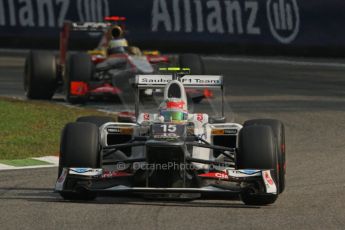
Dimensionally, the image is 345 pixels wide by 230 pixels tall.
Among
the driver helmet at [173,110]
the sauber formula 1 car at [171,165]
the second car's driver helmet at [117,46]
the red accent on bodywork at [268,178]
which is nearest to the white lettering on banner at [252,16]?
the second car's driver helmet at [117,46]

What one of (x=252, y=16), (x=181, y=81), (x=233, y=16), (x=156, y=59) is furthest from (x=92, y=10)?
(x=181, y=81)

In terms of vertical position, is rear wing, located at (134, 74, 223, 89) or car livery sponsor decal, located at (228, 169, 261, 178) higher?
rear wing, located at (134, 74, 223, 89)

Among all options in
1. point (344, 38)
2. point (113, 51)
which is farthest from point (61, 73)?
point (344, 38)

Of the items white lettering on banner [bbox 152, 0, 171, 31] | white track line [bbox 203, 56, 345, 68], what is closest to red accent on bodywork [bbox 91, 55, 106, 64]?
white track line [bbox 203, 56, 345, 68]

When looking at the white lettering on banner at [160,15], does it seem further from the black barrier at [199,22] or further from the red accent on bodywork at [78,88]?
the red accent on bodywork at [78,88]

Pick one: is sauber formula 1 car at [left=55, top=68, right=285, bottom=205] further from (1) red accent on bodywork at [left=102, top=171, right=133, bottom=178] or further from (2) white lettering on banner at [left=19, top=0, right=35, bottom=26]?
(2) white lettering on banner at [left=19, top=0, right=35, bottom=26]

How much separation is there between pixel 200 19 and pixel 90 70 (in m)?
11.1

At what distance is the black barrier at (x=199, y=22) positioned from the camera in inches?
1230

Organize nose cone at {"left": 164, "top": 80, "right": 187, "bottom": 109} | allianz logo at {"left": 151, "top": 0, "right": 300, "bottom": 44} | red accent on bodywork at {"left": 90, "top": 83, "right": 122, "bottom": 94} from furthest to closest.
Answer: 1. allianz logo at {"left": 151, "top": 0, "right": 300, "bottom": 44}
2. red accent on bodywork at {"left": 90, "top": 83, "right": 122, "bottom": 94}
3. nose cone at {"left": 164, "top": 80, "right": 187, "bottom": 109}

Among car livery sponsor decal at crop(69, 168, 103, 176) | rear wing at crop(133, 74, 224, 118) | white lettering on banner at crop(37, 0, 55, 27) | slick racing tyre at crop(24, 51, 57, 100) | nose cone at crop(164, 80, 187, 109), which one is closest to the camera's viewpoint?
car livery sponsor decal at crop(69, 168, 103, 176)

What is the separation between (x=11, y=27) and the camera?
34969 millimetres

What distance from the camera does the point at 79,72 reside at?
71.8 feet

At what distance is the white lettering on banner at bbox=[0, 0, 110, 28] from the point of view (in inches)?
1344

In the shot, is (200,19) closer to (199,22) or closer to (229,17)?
(199,22)
